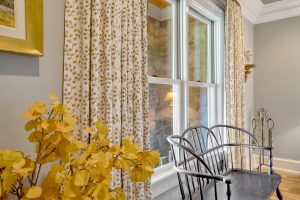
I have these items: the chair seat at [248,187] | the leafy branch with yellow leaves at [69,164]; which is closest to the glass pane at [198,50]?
the chair seat at [248,187]

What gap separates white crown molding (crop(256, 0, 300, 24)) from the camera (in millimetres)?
3754

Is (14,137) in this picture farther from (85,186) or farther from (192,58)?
(192,58)

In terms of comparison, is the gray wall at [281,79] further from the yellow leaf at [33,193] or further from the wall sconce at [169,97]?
the yellow leaf at [33,193]

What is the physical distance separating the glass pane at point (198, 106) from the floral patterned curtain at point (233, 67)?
29cm

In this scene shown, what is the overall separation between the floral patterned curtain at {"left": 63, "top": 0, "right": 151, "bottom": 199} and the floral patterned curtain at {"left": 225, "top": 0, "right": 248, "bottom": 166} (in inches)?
60.1

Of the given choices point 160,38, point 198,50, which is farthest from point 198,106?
point 160,38

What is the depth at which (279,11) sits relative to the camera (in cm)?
392

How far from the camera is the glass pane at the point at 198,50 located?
9.02 ft

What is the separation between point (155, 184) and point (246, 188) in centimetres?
73

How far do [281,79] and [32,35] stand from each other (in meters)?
3.94

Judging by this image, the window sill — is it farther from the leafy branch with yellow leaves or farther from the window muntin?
the leafy branch with yellow leaves

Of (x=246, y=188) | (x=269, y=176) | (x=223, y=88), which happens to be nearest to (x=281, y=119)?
(x=223, y=88)

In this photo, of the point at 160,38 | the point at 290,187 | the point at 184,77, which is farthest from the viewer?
the point at 290,187

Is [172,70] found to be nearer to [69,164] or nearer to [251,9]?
[69,164]
